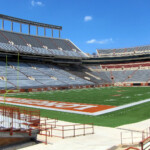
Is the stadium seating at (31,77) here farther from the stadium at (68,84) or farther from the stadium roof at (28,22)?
the stadium roof at (28,22)

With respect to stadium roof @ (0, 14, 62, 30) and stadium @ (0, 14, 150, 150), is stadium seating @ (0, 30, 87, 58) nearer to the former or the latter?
stadium @ (0, 14, 150, 150)

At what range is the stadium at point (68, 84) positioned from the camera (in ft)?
38.4

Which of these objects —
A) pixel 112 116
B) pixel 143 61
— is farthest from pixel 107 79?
pixel 112 116

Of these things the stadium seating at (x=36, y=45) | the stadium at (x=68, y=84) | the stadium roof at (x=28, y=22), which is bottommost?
the stadium at (x=68, y=84)

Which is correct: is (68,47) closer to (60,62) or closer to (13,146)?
(60,62)

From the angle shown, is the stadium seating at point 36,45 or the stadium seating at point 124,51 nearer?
the stadium seating at point 36,45

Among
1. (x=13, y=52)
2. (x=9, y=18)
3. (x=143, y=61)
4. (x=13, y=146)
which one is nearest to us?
(x=13, y=146)

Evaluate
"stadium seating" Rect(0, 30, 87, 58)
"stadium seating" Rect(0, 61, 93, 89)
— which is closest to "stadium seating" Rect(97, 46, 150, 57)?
"stadium seating" Rect(0, 30, 87, 58)

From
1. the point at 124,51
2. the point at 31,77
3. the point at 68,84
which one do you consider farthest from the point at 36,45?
the point at 124,51

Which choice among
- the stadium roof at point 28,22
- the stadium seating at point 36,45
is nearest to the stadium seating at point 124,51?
the stadium seating at point 36,45

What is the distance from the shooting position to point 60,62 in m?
66.3

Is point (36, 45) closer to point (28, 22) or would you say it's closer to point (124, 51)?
point (28, 22)

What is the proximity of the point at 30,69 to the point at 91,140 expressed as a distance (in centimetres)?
4411

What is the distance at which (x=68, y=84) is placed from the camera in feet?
164
